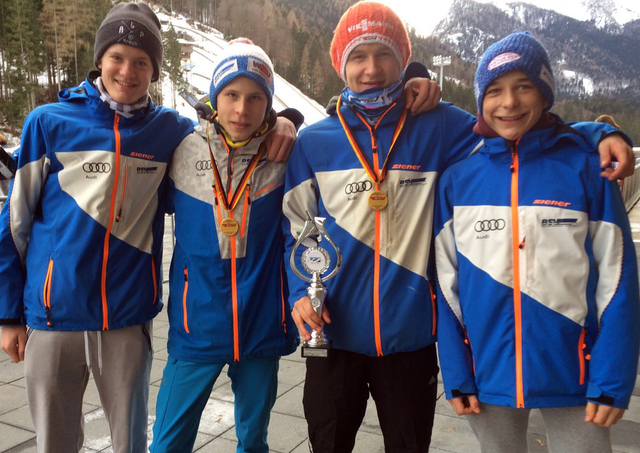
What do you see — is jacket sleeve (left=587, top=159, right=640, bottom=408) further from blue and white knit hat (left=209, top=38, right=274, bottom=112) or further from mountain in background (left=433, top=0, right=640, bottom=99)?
mountain in background (left=433, top=0, right=640, bottom=99)

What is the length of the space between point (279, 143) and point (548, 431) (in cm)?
144

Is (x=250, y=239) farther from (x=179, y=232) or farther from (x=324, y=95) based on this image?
(x=324, y=95)

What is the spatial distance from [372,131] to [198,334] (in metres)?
1.06

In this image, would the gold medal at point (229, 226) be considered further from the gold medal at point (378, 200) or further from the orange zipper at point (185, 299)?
the gold medal at point (378, 200)

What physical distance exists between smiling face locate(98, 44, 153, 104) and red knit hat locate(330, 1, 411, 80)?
2.62 feet

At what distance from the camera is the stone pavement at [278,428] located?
304 centimetres

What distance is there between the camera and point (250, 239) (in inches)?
89.8

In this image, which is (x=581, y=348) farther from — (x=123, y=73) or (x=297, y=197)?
(x=123, y=73)

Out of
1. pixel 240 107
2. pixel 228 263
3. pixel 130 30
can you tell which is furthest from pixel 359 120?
A: pixel 130 30

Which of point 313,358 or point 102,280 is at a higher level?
point 102,280

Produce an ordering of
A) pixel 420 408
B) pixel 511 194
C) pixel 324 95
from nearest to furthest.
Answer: pixel 511 194
pixel 420 408
pixel 324 95

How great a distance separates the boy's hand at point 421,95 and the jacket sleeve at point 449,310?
0.29 metres

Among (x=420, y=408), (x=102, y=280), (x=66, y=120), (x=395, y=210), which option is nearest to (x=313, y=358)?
(x=420, y=408)

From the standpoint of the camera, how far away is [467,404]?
188 centimetres
